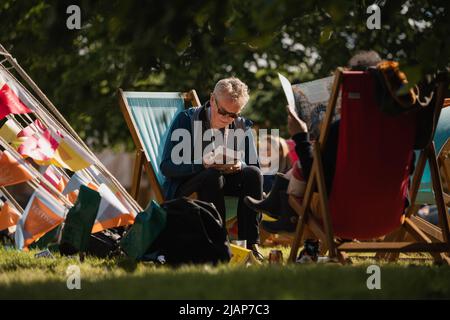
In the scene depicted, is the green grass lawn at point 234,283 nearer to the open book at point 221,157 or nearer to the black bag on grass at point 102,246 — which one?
the black bag on grass at point 102,246

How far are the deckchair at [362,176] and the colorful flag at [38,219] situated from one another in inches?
67.9

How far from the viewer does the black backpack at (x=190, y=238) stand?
6.22 meters

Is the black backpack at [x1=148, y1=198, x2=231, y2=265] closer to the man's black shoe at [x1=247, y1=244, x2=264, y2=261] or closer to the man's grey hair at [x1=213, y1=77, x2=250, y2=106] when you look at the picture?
the man's black shoe at [x1=247, y1=244, x2=264, y2=261]

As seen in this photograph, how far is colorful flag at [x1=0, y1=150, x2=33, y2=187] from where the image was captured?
7.31m

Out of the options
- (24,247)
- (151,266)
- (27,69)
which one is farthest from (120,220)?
(27,69)

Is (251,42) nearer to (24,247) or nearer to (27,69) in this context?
(24,247)

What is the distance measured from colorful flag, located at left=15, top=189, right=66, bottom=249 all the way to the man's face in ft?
4.15

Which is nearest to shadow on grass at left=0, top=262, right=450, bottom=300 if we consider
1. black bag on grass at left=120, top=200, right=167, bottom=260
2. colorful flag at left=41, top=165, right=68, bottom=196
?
black bag on grass at left=120, top=200, right=167, bottom=260

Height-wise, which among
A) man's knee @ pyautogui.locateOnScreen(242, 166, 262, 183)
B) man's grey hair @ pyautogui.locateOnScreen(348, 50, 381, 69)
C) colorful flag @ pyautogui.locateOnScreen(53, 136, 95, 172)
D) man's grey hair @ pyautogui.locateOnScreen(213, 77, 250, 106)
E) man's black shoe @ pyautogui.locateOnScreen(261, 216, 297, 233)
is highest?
man's grey hair @ pyautogui.locateOnScreen(348, 50, 381, 69)

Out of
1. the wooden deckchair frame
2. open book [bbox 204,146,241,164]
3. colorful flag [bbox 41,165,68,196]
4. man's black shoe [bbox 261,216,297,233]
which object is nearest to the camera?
man's black shoe [bbox 261,216,297,233]

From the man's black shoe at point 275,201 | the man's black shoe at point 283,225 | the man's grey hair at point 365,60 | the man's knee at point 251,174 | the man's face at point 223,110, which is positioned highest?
the man's grey hair at point 365,60

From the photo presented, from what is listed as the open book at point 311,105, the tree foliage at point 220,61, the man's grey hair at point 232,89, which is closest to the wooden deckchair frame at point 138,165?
the man's grey hair at point 232,89

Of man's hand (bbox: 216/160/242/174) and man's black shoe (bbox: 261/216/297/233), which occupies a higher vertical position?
man's hand (bbox: 216/160/242/174)

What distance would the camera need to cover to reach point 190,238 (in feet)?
20.4
